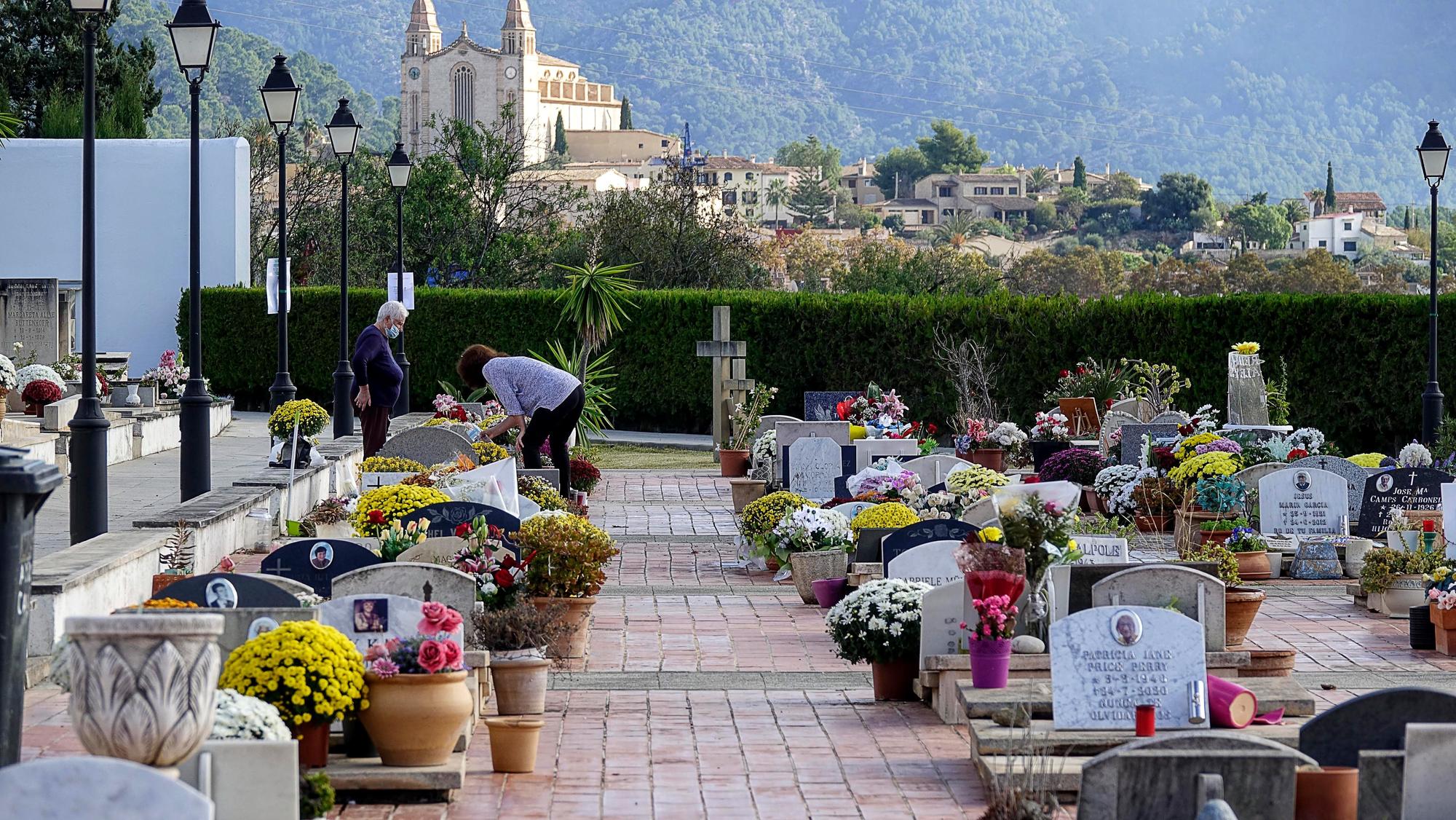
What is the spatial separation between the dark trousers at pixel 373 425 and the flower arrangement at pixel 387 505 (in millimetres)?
5518

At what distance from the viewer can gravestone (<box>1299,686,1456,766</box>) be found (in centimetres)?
573

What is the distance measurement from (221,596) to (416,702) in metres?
1.10

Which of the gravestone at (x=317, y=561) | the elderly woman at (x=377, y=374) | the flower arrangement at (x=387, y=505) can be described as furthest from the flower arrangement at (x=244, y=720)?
the elderly woman at (x=377, y=374)

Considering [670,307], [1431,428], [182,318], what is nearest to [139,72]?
[182,318]

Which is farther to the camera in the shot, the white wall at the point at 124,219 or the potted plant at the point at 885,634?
the white wall at the point at 124,219

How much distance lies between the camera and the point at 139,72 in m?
47.1

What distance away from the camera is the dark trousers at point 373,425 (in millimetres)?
16016

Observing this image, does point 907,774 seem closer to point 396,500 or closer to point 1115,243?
point 396,500

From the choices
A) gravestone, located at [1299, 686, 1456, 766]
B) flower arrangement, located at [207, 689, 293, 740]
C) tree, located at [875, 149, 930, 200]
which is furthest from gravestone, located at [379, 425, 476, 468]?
tree, located at [875, 149, 930, 200]

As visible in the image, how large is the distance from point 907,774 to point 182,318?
95.6ft

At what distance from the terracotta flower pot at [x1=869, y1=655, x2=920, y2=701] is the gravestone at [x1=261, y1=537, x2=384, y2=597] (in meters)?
2.48

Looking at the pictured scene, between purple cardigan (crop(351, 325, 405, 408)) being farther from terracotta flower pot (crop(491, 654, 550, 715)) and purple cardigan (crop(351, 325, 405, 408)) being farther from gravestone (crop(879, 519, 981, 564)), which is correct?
terracotta flower pot (crop(491, 654, 550, 715))

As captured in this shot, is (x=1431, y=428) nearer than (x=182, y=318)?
Yes

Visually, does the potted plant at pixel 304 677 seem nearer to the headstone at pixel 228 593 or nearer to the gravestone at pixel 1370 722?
the headstone at pixel 228 593
